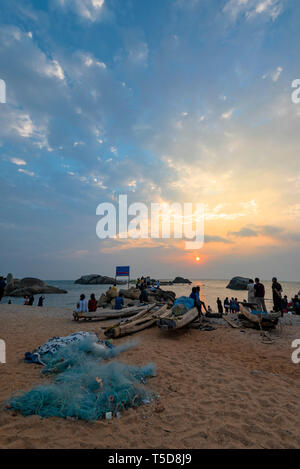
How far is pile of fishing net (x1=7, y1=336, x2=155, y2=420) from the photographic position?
11.8 feet

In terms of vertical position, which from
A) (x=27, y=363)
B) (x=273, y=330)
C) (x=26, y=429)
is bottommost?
(x=273, y=330)

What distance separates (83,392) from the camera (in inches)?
156

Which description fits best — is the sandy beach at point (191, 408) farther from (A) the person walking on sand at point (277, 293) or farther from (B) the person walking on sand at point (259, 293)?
(A) the person walking on sand at point (277, 293)

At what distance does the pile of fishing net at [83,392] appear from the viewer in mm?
3582

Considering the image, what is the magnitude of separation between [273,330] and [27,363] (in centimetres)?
1153

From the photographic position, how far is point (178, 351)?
25.7ft

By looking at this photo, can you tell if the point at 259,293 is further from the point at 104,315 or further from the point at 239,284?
the point at 239,284

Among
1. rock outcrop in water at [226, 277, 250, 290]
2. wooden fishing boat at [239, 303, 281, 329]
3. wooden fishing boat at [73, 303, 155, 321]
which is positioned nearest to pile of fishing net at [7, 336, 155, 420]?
wooden fishing boat at [73, 303, 155, 321]

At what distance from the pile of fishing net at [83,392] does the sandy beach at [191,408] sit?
0.15 meters

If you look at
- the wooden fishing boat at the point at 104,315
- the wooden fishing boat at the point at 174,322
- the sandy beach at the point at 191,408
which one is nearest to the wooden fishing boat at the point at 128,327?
the wooden fishing boat at the point at 174,322

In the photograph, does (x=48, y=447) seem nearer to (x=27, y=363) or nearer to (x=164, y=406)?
(x=164, y=406)
